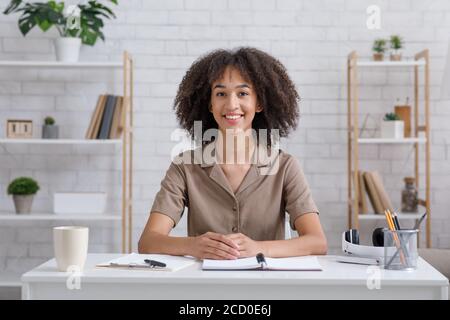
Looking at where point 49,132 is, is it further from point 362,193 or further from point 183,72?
point 362,193

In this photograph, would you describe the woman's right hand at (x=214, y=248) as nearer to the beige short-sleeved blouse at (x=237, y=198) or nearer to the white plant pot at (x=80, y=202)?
the beige short-sleeved blouse at (x=237, y=198)

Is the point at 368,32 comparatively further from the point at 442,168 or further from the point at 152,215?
the point at 152,215

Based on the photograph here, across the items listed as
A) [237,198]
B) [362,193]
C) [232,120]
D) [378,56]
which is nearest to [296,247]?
[237,198]

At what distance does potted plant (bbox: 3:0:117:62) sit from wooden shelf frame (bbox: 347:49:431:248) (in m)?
1.34

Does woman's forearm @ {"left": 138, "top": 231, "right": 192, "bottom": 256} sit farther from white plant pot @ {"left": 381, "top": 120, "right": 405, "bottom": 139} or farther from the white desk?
white plant pot @ {"left": 381, "top": 120, "right": 405, "bottom": 139}

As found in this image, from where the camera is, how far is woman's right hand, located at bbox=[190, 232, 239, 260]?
1.61 metres

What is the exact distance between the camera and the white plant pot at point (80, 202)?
3.48 metres

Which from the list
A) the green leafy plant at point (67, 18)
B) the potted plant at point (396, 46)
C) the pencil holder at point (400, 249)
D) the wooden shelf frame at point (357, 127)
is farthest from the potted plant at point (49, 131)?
the pencil holder at point (400, 249)

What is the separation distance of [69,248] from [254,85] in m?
0.86

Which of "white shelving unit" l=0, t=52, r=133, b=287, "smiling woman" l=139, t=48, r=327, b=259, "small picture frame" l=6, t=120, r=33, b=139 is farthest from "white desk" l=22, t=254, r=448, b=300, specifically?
"small picture frame" l=6, t=120, r=33, b=139

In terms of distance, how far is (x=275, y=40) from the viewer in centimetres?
374

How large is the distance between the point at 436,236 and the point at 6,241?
2.44 metres

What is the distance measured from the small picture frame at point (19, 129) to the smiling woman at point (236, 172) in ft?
5.38
